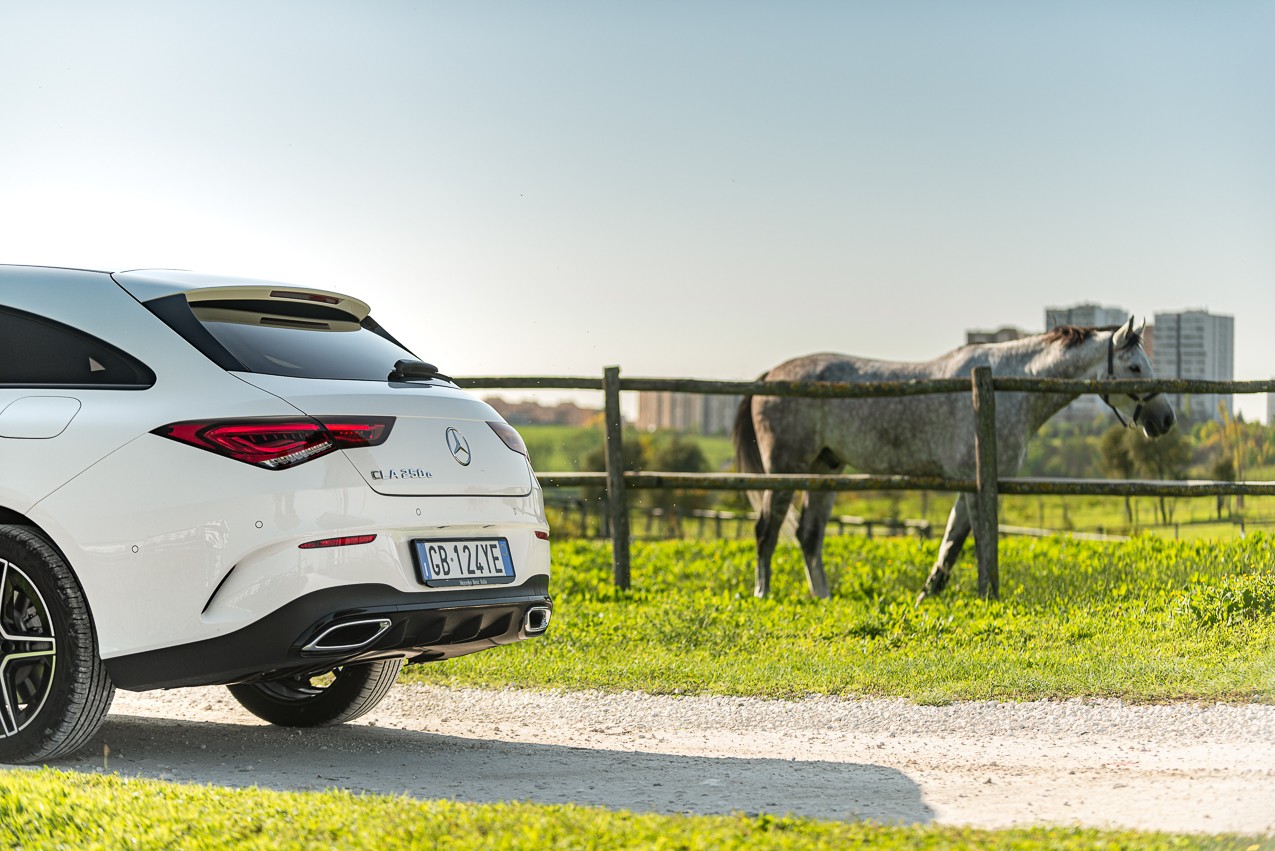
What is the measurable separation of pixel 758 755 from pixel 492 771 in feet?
3.90

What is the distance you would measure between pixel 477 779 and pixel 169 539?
149 centimetres

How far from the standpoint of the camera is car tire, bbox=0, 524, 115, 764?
15.1 ft

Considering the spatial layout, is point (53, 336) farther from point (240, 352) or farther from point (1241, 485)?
point (1241, 485)

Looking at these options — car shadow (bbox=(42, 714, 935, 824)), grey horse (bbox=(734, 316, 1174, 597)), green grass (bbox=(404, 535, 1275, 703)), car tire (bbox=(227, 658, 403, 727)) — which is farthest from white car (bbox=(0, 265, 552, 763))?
grey horse (bbox=(734, 316, 1174, 597))

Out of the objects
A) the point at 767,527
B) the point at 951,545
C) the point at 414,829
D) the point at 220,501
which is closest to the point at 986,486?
the point at 951,545

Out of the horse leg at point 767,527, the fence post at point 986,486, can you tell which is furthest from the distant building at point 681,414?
the fence post at point 986,486

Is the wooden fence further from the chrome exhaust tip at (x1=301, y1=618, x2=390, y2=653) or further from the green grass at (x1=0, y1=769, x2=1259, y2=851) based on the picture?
the green grass at (x1=0, y1=769, x2=1259, y2=851)

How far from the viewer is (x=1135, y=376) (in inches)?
406

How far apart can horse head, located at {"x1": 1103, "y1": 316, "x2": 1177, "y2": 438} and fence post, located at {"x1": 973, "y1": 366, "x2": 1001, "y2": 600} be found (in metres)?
1.27

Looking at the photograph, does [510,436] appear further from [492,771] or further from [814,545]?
[814,545]

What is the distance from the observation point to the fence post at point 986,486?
949 centimetres

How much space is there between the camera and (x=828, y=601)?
368 inches

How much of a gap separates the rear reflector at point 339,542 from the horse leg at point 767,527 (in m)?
6.77

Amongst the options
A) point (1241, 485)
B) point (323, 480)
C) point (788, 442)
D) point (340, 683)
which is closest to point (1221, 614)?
point (1241, 485)
